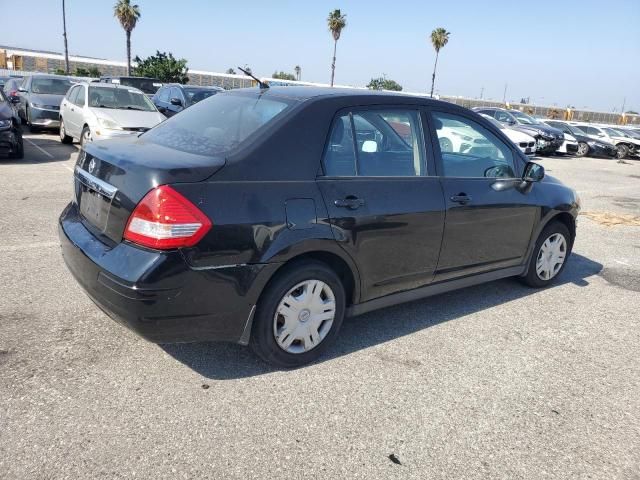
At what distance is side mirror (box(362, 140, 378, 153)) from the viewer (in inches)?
136

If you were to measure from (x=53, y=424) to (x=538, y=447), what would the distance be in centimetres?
245

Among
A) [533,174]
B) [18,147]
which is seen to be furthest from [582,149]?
[18,147]

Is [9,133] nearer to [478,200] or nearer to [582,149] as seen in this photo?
[478,200]

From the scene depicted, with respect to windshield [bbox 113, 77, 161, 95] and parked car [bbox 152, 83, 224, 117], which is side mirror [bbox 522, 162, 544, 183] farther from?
windshield [bbox 113, 77, 161, 95]

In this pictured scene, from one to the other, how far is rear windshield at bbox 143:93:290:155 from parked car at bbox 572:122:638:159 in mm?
23302

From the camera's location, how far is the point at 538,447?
2.73 m

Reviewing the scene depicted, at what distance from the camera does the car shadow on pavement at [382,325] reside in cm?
327

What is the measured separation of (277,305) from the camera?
3090 millimetres

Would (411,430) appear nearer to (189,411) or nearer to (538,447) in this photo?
(538,447)

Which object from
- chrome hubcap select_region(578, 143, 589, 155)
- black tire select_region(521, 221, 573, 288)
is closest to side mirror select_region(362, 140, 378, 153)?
black tire select_region(521, 221, 573, 288)

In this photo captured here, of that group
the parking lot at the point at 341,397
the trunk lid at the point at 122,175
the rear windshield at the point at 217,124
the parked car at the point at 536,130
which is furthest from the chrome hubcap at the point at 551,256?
the parked car at the point at 536,130

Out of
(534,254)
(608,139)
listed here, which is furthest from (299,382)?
(608,139)

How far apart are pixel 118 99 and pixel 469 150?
30.6 ft

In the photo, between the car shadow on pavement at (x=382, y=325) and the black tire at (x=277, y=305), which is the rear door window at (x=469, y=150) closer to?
the car shadow on pavement at (x=382, y=325)
